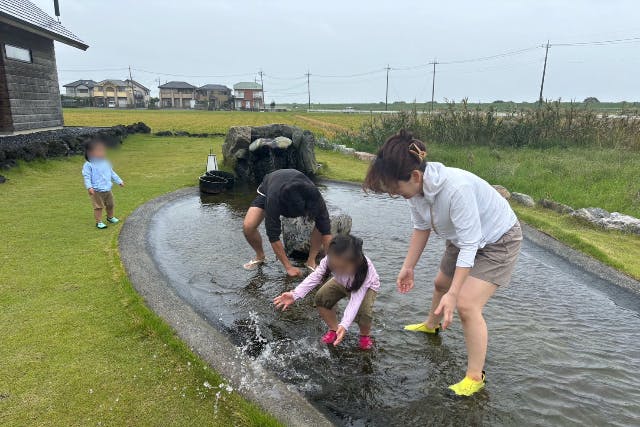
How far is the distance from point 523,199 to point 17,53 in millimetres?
17253

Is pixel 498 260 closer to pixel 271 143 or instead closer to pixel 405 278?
pixel 405 278

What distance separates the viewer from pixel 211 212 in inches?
348

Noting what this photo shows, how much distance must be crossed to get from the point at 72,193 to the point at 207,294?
20.6ft

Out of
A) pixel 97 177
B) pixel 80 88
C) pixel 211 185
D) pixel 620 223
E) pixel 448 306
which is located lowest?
pixel 620 223

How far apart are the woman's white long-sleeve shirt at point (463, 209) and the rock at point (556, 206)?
263 inches

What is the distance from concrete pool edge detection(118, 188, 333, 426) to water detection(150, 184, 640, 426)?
0.64 feet

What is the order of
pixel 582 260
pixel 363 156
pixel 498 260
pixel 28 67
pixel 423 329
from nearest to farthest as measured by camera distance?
pixel 498 260
pixel 423 329
pixel 582 260
pixel 28 67
pixel 363 156

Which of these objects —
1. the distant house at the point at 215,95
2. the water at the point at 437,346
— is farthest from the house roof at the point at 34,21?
the distant house at the point at 215,95

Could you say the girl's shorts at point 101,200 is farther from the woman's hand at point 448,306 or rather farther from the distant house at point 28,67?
the distant house at point 28,67

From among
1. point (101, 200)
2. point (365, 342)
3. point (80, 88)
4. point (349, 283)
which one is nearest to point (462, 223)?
point (349, 283)

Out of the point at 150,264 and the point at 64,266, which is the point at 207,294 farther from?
the point at 64,266

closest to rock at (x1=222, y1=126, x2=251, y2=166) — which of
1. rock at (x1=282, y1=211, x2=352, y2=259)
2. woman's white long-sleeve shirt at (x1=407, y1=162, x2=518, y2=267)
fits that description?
rock at (x1=282, y1=211, x2=352, y2=259)

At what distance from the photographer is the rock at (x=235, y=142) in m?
12.9

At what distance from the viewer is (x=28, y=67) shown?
15727 mm
